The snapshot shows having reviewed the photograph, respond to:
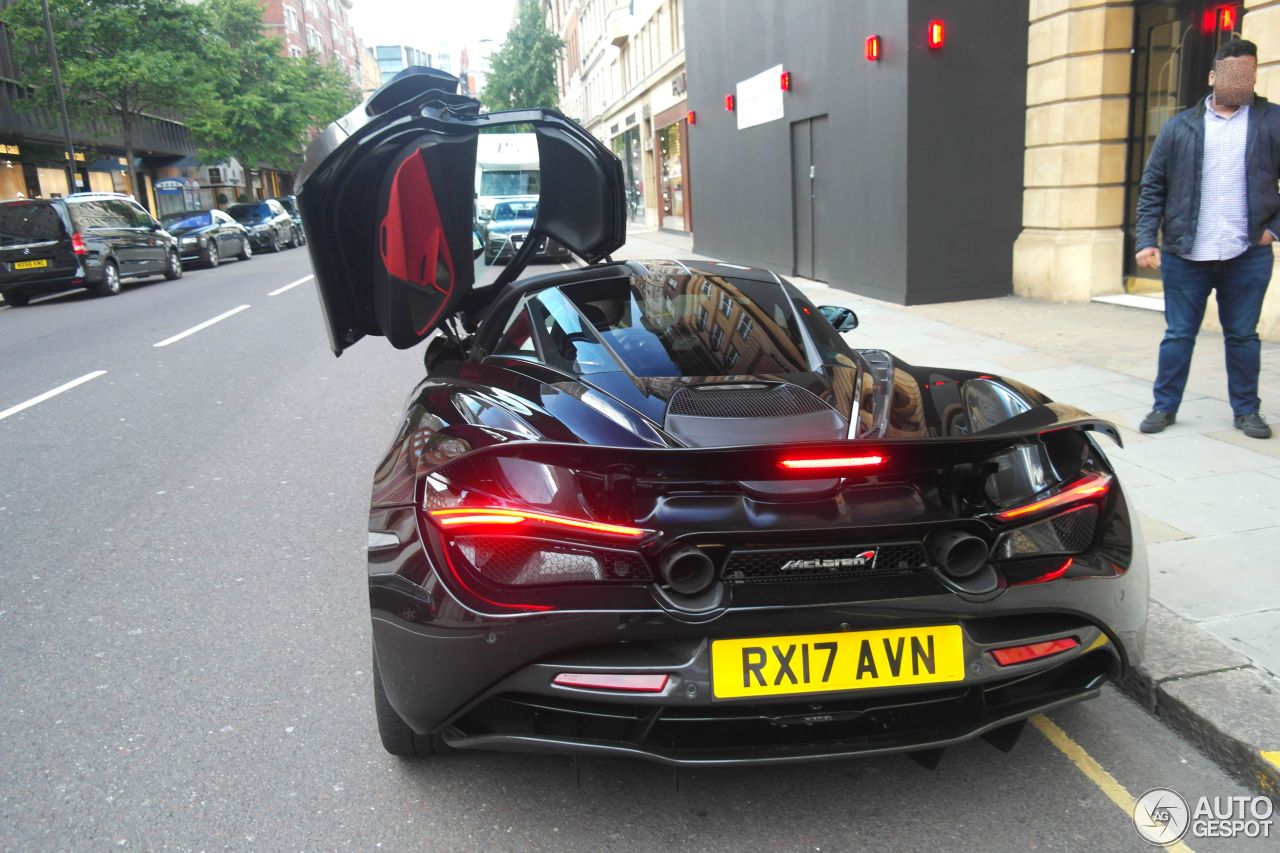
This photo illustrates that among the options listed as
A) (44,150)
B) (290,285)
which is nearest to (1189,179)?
(290,285)

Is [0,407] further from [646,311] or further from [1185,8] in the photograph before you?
[1185,8]

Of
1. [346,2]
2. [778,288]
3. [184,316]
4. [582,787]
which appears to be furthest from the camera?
[346,2]

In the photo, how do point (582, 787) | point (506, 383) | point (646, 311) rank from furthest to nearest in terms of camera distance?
1. point (646, 311)
2. point (506, 383)
3. point (582, 787)

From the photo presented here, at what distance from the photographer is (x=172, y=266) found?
2142cm

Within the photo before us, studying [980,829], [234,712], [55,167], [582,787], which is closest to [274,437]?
[234,712]

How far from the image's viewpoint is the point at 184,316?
46.8ft

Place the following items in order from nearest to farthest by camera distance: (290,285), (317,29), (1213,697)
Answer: (1213,697) < (290,285) < (317,29)

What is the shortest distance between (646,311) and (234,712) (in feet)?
5.97

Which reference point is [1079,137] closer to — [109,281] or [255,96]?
[109,281]

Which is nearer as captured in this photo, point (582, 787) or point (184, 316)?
point (582, 787)

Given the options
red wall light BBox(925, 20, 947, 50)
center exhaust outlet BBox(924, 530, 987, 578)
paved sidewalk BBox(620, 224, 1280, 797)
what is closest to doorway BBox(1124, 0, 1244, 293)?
Result: paved sidewalk BBox(620, 224, 1280, 797)

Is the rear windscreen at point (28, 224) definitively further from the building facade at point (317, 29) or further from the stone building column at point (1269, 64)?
the building facade at point (317, 29)

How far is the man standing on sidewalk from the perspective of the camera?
16.7 ft

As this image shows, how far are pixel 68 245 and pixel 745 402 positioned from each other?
705 inches
